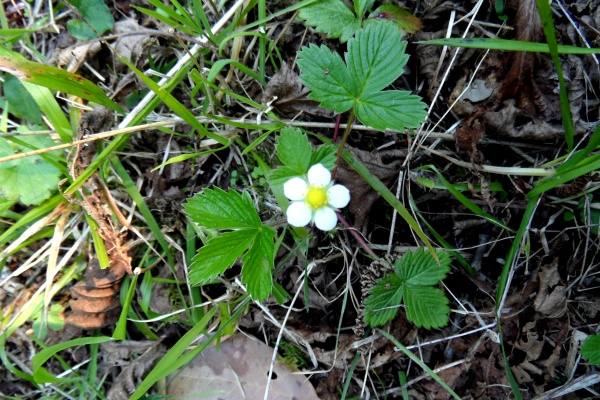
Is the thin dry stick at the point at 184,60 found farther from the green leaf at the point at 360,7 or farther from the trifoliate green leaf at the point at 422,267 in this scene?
the trifoliate green leaf at the point at 422,267

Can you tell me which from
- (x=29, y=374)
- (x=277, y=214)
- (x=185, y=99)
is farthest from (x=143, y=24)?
(x=29, y=374)

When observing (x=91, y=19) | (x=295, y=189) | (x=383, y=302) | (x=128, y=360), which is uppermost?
(x=91, y=19)

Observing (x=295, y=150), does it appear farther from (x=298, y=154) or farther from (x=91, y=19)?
(x=91, y=19)

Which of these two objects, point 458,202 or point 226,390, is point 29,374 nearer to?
point 226,390

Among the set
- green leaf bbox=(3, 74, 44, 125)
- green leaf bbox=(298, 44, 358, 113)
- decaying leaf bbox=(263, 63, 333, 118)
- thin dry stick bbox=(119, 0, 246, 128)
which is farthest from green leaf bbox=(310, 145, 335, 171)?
green leaf bbox=(3, 74, 44, 125)

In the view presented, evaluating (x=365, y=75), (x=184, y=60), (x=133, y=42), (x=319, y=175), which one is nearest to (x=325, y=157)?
(x=319, y=175)
